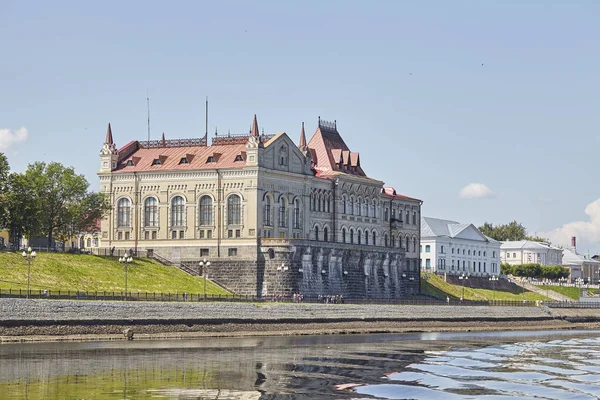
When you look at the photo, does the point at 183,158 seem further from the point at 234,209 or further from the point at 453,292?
the point at 453,292

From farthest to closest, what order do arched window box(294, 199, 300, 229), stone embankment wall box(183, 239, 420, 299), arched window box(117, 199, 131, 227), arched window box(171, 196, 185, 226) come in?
arched window box(294, 199, 300, 229), arched window box(117, 199, 131, 227), arched window box(171, 196, 185, 226), stone embankment wall box(183, 239, 420, 299)

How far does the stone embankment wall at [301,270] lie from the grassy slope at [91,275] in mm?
3222

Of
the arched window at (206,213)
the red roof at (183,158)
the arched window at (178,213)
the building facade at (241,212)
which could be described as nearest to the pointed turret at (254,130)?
the building facade at (241,212)

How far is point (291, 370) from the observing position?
251 feet

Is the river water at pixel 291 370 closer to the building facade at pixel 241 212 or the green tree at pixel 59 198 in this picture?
the building facade at pixel 241 212

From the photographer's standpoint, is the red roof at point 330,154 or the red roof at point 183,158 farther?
the red roof at point 330,154

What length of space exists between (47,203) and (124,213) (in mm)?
11612

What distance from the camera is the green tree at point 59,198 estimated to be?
135750 mm

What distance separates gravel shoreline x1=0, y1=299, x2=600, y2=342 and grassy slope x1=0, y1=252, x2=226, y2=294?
506 inches

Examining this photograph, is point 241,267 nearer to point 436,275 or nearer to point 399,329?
point 399,329

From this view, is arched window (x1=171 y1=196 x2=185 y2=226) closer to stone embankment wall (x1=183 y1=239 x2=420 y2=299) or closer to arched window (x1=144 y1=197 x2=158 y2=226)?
arched window (x1=144 y1=197 x2=158 y2=226)

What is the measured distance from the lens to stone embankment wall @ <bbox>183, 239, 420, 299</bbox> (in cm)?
13712

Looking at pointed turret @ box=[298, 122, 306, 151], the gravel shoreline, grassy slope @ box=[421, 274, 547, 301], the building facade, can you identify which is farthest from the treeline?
grassy slope @ box=[421, 274, 547, 301]

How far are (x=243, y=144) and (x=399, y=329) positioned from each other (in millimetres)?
30681
